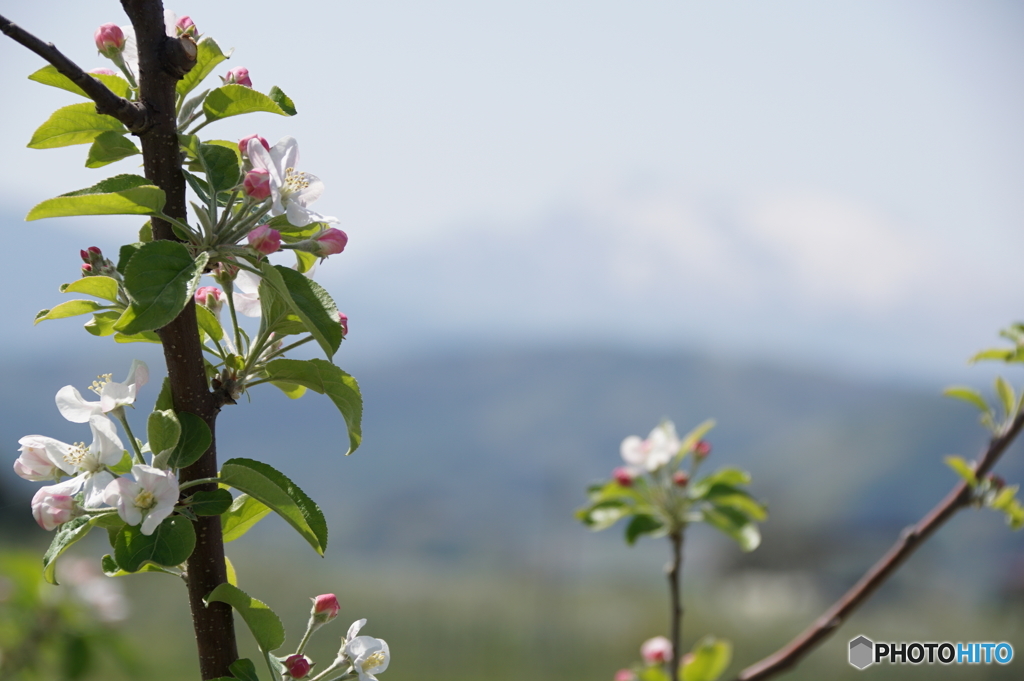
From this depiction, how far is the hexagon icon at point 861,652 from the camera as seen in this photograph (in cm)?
142

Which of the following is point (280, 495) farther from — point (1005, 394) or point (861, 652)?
point (1005, 394)

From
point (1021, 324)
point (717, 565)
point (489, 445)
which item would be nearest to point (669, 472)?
point (1021, 324)

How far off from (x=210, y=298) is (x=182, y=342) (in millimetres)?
144

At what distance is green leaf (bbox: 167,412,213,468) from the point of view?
0.60m

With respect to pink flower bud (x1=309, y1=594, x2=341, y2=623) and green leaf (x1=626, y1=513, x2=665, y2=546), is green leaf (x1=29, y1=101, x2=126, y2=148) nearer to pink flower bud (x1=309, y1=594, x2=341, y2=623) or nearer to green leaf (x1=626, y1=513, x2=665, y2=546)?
pink flower bud (x1=309, y1=594, x2=341, y2=623)

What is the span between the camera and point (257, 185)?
1.96 feet

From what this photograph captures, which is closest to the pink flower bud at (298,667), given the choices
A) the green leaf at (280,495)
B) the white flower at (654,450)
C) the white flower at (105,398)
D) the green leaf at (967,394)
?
the green leaf at (280,495)

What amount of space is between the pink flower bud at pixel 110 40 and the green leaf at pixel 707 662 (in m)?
1.19

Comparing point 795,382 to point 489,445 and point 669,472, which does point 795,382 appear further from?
point 669,472

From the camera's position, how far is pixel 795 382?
1892 inches


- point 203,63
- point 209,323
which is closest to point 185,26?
point 203,63

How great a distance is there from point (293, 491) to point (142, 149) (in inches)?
11.0

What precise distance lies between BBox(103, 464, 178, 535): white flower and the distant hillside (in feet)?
52.8

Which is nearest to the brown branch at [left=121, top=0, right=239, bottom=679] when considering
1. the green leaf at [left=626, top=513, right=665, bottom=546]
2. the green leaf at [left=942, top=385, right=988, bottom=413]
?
the green leaf at [left=626, top=513, right=665, bottom=546]
